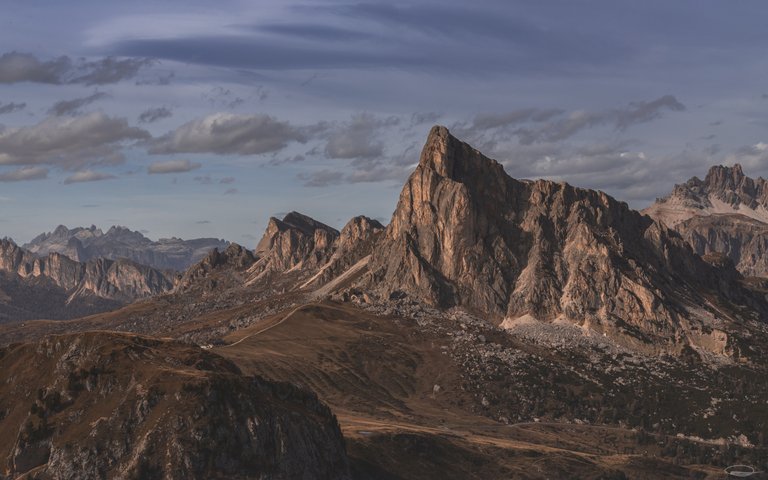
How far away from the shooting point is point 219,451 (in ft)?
605

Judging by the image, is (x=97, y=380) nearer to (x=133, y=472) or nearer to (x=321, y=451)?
(x=133, y=472)

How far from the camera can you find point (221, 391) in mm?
193500

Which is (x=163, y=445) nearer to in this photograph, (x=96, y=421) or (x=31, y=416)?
(x=96, y=421)

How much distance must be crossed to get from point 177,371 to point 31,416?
2960 centimetres

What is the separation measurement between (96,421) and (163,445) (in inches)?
627

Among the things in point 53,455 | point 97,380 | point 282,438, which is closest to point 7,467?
point 53,455

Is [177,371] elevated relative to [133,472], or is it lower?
elevated

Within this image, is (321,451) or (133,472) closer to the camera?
(133,472)

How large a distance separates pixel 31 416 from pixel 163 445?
1204 inches

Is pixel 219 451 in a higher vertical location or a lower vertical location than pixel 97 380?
lower

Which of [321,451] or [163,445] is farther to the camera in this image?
[321,451]

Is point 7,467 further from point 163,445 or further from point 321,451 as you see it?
point 321,451

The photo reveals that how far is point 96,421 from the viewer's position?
188625 millimetres

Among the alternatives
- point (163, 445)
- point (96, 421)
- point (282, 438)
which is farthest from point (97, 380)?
point (282, 438)
